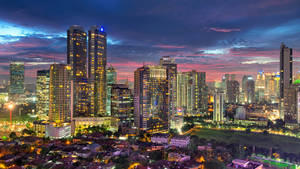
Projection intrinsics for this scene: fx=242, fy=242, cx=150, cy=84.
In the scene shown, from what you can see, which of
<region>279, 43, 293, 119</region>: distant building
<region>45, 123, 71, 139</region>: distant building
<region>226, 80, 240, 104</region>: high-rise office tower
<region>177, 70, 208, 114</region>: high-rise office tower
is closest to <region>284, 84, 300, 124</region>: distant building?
<region>279, 43, 293, 119</region>: distant building

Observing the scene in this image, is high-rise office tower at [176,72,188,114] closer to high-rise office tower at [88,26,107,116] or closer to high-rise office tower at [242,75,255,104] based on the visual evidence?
high-rise office tower at [88,26,107,116]

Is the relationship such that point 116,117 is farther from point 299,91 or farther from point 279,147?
point 299,91

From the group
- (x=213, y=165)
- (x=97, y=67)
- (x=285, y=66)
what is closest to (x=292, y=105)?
(x=285, y=66)

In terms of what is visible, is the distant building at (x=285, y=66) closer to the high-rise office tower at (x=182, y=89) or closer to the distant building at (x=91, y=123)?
the high-rise office tower at (x=182, y=89)

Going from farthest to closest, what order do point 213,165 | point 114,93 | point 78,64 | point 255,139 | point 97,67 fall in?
point 97,67 < point 78,64 < point 114,93 < point 255,139 < point 213,165

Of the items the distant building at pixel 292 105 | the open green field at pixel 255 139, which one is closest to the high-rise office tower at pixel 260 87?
the distant building at pixel 292 105

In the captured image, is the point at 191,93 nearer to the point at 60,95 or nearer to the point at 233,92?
the point at 233,92

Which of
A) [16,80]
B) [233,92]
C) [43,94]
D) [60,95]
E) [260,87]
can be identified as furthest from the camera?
[260,87]
